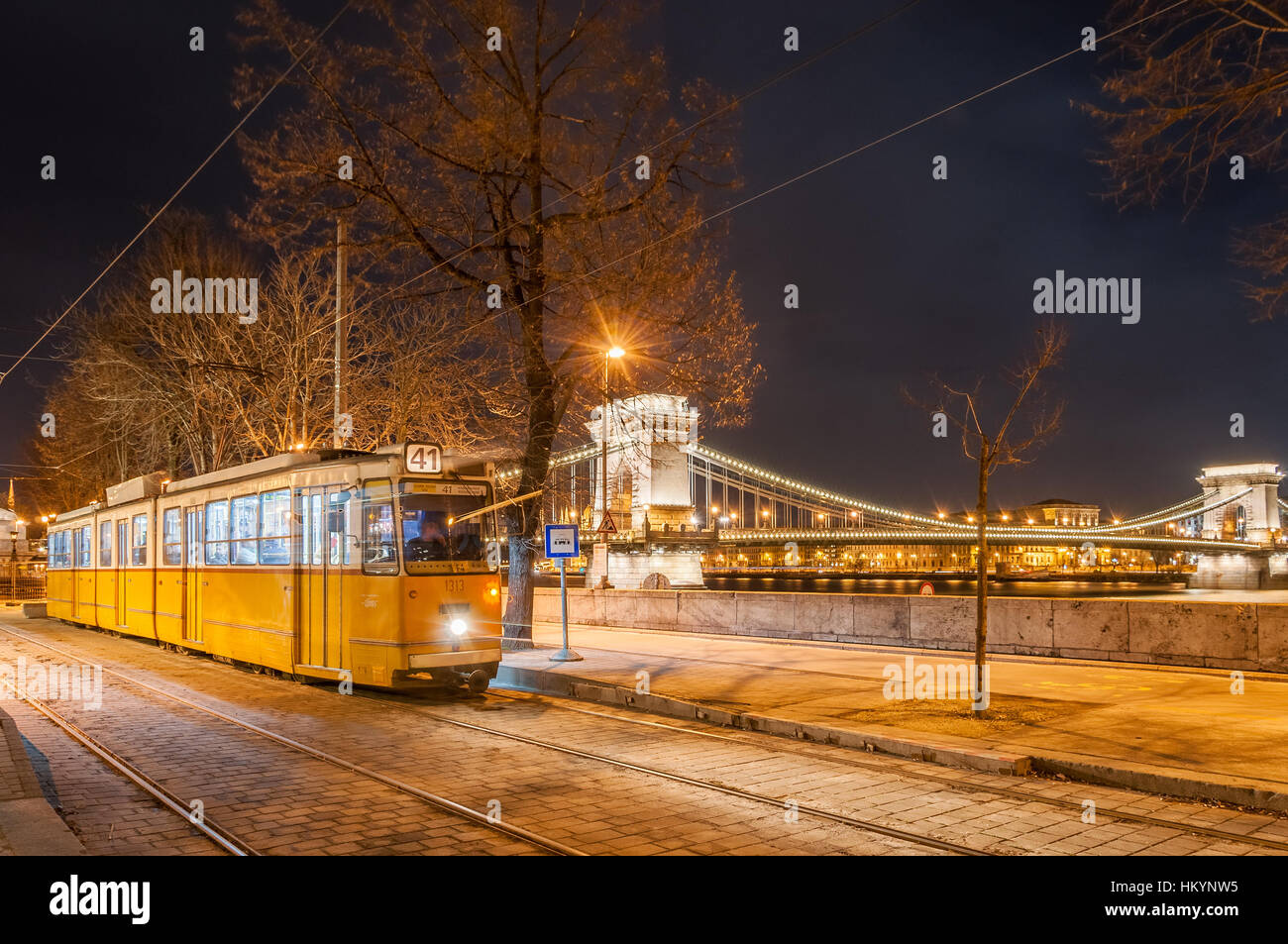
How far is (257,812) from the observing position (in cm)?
776

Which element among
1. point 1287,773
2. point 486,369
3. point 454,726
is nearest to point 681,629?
point 486,369

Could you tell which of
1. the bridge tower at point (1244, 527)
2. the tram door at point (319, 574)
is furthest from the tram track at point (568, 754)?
the bridge tower at point (1244, 527)

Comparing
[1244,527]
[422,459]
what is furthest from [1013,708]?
[1244,527]

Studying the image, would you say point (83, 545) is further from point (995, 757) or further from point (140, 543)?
point (995, 757)

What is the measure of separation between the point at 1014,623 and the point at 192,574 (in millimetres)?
15008

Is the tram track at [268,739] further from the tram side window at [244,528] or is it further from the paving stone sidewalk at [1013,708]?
the paving stone sidewalk at [1013,708]

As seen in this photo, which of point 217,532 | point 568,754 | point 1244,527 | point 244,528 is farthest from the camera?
point 1244,527

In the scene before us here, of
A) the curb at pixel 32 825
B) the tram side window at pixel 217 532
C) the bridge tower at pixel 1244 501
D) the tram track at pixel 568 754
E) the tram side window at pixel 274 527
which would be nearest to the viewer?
the curb at pixel 32 825

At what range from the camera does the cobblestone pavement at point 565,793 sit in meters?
6.93

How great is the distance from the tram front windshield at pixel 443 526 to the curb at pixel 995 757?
2.89m

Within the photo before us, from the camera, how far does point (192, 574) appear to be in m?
19.0

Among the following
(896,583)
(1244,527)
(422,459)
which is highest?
(422,459)

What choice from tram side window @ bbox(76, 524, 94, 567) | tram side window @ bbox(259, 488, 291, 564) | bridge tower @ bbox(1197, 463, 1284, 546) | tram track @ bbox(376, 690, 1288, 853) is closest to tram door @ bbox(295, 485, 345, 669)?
tram side window @ bbox(259, 488, 291, 564)
